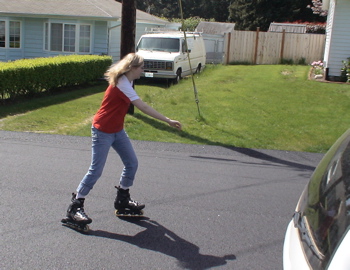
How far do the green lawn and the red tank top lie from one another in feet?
15.8

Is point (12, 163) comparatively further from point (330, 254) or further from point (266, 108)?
point (266, 108)

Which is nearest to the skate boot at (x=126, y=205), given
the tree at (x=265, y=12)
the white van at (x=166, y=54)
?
the white van at (x=166, y=54)

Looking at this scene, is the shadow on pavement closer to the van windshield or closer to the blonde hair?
the blonde hair

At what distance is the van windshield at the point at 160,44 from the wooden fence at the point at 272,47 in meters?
7.29

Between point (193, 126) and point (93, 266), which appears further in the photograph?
point (193, 126)

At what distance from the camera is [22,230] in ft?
15.8

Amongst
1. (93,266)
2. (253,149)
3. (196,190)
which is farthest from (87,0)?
(93,266)

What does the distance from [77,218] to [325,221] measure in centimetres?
314

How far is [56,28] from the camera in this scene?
22.6 m

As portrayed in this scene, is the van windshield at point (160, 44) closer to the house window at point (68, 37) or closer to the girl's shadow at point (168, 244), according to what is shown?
the house window at point (68, 37)

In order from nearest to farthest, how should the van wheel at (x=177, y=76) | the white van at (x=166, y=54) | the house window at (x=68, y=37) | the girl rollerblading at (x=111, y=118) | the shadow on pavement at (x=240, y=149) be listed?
1. the girl rollerblading at (x=111, y=118)
2. the shadow on pavement at (x=240, y=149)
3. the white van at (x=166, y=54)
4. the van wheel at (x=177, y=76)
5. the house window at (x=68, y=37)

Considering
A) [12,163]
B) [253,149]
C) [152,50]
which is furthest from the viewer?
[152,50]

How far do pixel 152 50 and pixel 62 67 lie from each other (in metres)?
4.62

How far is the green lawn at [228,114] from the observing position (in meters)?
10.0
